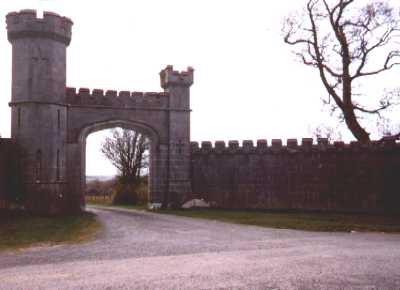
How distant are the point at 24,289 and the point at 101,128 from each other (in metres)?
13.9

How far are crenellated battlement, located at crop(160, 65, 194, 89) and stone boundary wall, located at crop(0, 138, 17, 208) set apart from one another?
6.97 metres

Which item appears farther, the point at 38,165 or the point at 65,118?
the point at 65,118

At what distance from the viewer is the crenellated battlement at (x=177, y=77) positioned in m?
20.0

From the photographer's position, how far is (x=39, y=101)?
17078 mm

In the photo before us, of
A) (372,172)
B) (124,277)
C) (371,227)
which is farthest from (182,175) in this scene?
(124,277)

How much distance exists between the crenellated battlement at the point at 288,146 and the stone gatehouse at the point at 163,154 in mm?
42

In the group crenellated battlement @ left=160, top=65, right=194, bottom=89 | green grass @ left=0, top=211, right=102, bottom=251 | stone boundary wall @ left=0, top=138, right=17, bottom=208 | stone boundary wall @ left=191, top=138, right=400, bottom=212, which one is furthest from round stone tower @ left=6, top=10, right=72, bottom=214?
stone boundary wall @ left=191, top=138, right=400, bottom=212

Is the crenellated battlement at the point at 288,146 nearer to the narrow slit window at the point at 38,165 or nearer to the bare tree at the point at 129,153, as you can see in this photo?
the narrow slit window at the point at 38,165

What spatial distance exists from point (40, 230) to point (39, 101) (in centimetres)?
662

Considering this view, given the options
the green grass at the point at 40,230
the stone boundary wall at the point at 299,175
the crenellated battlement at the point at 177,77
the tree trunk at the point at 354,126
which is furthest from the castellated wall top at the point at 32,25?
the tree trunk at the point at 354,126

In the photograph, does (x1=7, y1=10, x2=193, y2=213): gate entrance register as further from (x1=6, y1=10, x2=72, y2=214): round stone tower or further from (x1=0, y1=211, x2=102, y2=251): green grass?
(x1=0, y1=211, x2=102, y2=251): green grass

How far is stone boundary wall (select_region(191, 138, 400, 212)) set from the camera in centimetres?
1816

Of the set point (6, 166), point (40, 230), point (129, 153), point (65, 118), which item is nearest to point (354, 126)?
point (65, 118)

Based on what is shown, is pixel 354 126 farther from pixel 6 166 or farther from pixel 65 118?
pixel 6 166
